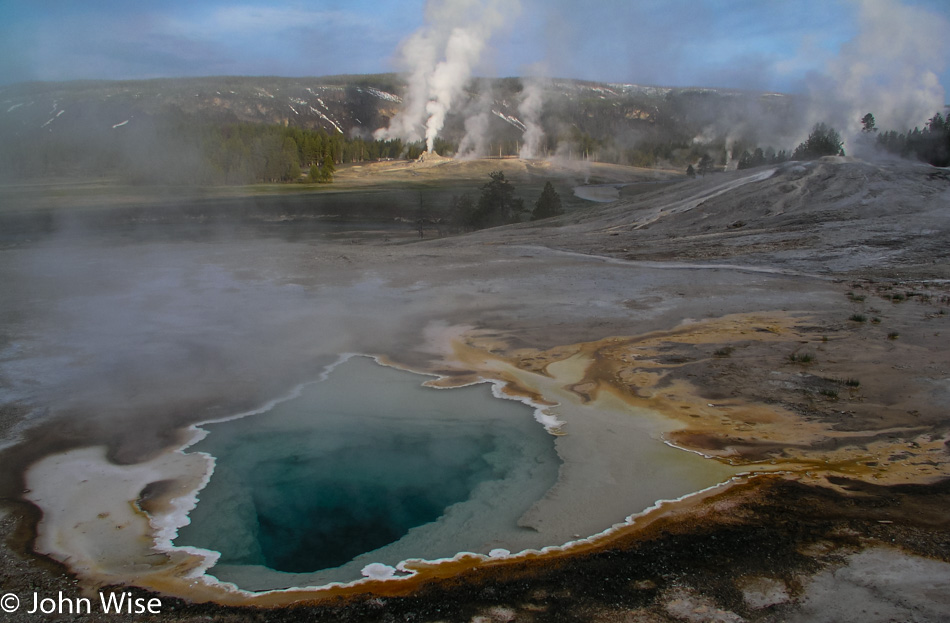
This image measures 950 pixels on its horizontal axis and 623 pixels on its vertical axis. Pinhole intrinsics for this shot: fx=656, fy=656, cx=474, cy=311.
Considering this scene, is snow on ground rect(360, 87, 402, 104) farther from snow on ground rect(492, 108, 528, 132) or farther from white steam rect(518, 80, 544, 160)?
white steam rect(518, 80, 544, 160)

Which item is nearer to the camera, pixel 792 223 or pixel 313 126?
pixel 792 223

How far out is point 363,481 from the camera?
217 inches

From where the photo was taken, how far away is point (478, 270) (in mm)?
14195

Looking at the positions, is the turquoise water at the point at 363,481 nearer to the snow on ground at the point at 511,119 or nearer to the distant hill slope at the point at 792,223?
the distant hill slope at the point at 792,223

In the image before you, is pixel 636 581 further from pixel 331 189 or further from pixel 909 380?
pixel 331 189

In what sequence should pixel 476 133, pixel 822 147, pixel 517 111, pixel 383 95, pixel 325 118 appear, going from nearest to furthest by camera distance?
pixel 822 147 < pixel 476 133 < pixel 325 118 < pixel 383 95 < pixel 517 111

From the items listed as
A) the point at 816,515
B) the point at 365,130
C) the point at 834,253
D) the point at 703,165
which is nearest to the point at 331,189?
the point at 703,165

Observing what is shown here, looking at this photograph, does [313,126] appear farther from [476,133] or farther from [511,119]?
[511,119]

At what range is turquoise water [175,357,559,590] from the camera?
4551mm

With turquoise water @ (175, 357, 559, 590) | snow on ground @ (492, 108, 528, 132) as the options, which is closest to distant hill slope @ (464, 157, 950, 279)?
turquoise water @ (175, 357, 559, 590)

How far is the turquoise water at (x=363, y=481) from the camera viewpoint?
4551mm

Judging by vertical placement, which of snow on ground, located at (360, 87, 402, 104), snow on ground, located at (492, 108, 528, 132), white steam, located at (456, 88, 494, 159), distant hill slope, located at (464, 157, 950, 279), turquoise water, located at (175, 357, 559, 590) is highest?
snow on ground, located at (360, 87, 402, 104)

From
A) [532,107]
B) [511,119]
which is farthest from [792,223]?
[532,107]

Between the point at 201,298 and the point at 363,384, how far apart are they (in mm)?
5220
